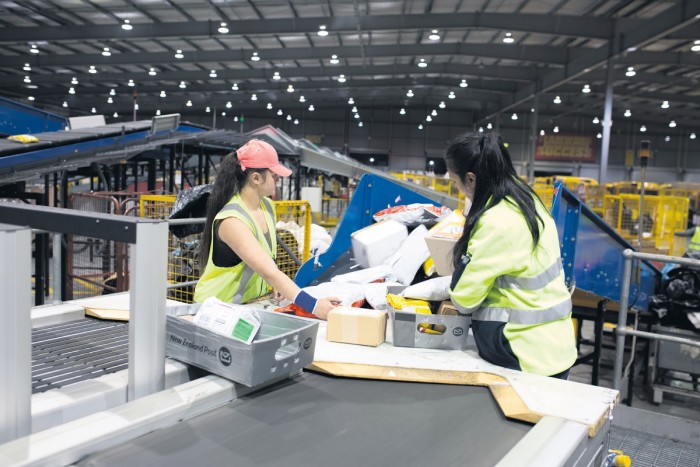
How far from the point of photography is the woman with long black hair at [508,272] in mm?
1953

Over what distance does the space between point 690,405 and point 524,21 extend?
11.5 meters

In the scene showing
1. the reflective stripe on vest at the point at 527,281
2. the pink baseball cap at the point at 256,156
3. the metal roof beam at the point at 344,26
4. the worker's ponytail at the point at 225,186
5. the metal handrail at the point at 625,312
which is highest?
the metal roof beam at the point at 344,26

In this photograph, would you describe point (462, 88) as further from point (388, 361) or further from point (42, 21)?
point (388, 361)

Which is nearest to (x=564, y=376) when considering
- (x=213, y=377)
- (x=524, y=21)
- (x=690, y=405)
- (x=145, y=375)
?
(x=213, y=377)

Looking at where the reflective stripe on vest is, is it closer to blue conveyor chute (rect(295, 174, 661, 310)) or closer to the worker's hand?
the worker's hand

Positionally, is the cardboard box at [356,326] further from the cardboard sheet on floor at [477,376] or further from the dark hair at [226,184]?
the dark hair at [226,184]

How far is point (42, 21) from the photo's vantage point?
1703 centimetres

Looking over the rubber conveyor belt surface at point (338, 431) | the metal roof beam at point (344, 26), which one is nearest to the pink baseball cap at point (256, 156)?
the rubber conveyor belt surface at point (338, 431)

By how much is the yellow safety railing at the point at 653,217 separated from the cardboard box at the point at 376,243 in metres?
8.81

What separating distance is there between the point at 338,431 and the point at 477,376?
64 cm

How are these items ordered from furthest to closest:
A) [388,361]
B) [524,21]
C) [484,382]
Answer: [524,21] → [388,361] → [484,382]

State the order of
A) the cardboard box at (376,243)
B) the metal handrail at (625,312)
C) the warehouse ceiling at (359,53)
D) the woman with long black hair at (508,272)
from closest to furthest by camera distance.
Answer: the woman with long black hair at (508,272) → the cardboard box at (376,243) → the metal handrail at (625,312) → the warehouse ceiling at (359,53)

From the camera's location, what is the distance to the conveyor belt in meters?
Result: 1.64

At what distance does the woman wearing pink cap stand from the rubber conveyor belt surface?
552 mm
